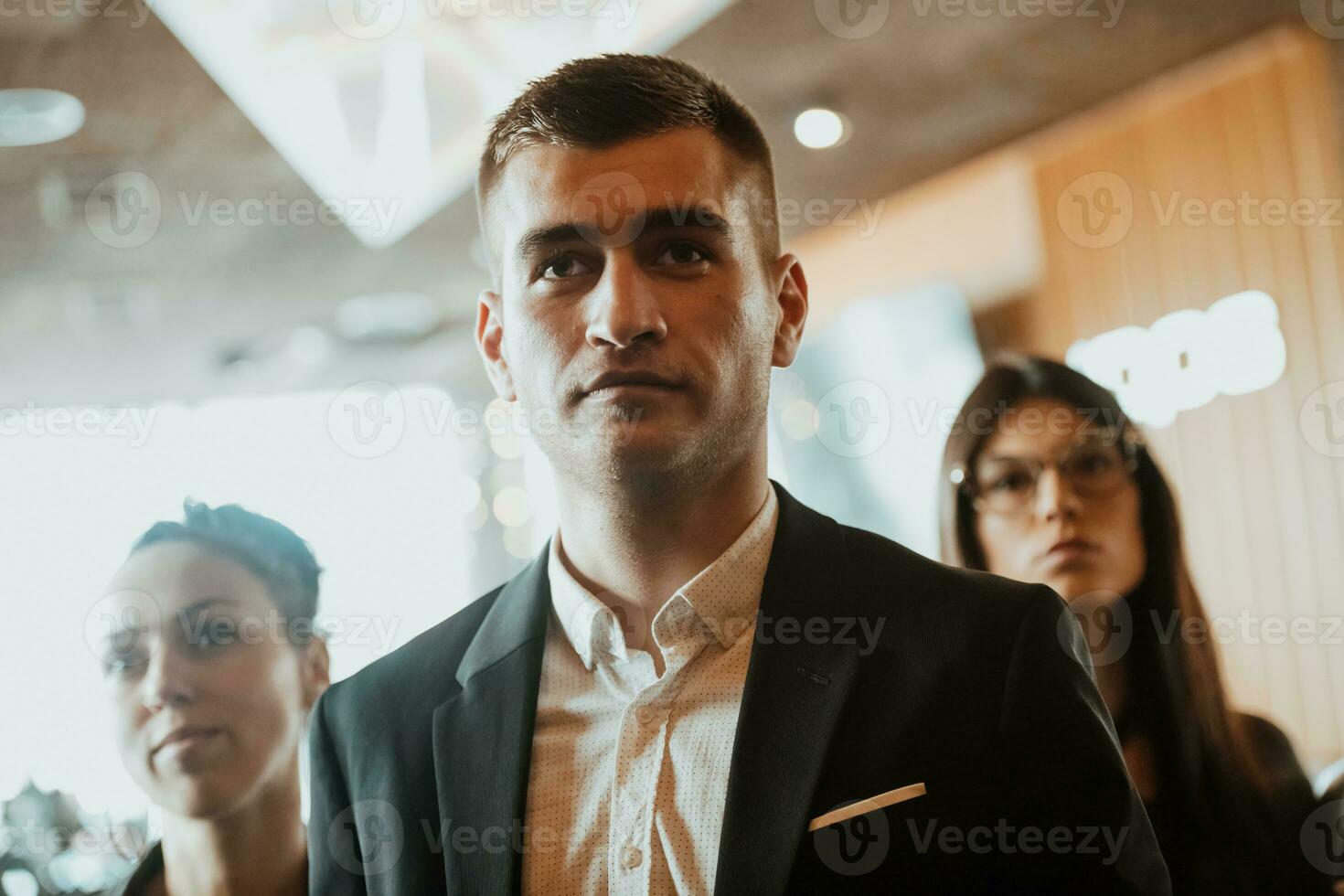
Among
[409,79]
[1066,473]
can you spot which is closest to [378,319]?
[409,79]

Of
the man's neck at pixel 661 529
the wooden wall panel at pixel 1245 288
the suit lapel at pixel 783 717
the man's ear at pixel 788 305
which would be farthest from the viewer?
the wooden wall panel at pixel 1245 288

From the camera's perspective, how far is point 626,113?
1.64 metres

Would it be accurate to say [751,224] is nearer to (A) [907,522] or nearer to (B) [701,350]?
(B) [701,350]

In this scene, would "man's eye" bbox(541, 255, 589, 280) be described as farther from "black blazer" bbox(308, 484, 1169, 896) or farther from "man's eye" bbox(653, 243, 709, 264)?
"black blazer" bbox(308, 484, 1169, 896)

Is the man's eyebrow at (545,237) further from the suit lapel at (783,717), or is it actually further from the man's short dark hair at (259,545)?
the man's short dark hair at (259,545)

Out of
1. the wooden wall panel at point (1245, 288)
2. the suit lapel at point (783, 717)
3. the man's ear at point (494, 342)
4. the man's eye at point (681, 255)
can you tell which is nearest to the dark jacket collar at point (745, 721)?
the suit lapel at point (783, 717)

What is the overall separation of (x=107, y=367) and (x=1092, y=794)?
179 centimetres

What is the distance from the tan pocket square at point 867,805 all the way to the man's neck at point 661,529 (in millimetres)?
394

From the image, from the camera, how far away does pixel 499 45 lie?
2025 mm

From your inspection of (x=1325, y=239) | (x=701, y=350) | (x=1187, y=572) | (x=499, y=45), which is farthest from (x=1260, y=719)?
(x=499, y=45)

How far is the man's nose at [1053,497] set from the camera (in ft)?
6.26

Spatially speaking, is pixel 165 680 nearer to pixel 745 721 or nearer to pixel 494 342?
pixel 494 342

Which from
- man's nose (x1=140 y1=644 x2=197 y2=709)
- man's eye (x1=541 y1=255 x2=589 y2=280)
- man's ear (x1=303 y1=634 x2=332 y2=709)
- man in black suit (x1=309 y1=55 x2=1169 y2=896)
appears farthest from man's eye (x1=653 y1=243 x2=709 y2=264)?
man's nose (x1=140 y1=644 x2=197 y2=709)

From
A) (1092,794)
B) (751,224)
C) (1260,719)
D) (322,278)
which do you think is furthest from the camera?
(322,278)
